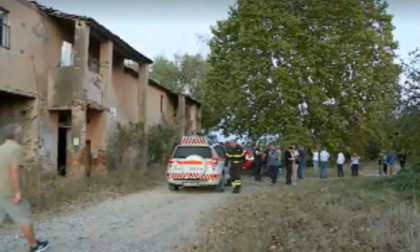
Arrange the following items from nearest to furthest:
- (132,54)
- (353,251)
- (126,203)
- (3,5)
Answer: (353,251) → (126,203) → (3,5) → (132,54)

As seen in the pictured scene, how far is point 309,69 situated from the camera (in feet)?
94.6

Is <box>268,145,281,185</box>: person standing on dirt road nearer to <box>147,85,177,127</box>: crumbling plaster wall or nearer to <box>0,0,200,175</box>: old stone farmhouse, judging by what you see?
<box>0,0,200,175</box>: old stone farmhouse

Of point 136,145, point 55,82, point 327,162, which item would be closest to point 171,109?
→ point 136,145

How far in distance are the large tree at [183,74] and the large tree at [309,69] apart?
1855 centimetres

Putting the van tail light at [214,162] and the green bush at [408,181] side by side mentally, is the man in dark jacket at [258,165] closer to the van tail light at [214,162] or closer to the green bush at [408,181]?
the van tail light at [214,162]

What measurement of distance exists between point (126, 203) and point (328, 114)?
58.1 ft

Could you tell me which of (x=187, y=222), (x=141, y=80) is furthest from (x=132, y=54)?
(x=187, y=222)

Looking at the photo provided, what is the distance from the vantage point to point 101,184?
18.1 m

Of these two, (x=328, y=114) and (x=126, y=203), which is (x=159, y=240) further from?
(x=328, y=114)

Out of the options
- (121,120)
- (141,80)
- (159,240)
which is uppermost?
(141,80)

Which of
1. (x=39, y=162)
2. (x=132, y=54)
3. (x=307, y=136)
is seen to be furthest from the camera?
(x=307, y=136)

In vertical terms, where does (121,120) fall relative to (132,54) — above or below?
below

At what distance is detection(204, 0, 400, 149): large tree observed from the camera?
28.8 m

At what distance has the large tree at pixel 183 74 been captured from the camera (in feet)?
164
